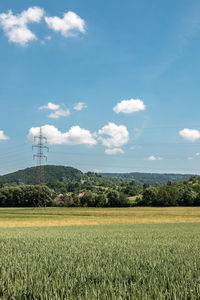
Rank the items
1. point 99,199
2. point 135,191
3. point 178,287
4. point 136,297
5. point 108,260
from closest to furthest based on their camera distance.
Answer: point 136,297
point 178,287
point 108,260
point 99,199
point 135,191

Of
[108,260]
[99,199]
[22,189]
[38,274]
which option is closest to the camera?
[38,274]

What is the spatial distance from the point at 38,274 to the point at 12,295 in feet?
2.81

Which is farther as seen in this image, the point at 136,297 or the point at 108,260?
the point at 108,260

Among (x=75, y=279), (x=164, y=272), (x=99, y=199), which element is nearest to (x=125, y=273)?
(x=164, y=272)

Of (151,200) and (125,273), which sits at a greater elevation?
(125,273)

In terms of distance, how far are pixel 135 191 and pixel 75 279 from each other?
593 ft

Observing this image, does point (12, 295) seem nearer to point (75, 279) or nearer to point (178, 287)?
point (75, 279)

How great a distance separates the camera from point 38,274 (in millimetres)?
4238

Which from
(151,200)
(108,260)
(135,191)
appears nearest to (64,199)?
(151,200)

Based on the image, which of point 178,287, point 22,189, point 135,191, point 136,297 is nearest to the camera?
point 136,297

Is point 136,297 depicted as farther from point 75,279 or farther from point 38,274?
point 38,274

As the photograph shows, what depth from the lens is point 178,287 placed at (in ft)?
11.0

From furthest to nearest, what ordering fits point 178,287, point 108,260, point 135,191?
point 135,191 < point 108,260 < point 178,287

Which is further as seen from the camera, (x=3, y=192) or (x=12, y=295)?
(x=3, y=192)
